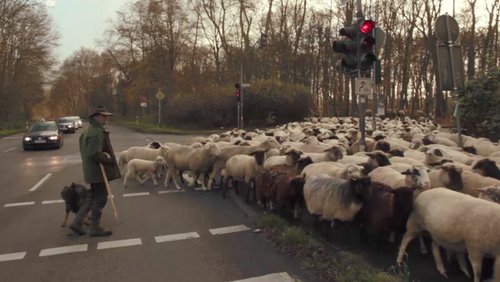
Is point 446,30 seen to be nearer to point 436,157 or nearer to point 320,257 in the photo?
point 436,157

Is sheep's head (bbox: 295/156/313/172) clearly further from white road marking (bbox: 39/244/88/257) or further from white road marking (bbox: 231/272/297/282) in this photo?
white road marking (bbox: 39/244/88/257)

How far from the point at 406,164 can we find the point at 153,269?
15.8 ft

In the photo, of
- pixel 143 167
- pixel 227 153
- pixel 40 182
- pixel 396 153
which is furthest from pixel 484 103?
pixel 40 182

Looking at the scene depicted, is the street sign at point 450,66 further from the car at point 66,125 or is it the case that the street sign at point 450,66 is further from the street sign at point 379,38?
the car at point 66,125

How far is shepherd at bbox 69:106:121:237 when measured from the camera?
7801 mm

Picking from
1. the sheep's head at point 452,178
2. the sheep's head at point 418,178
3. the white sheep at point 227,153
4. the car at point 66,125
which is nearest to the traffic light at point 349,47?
the white sheep at point 227,153

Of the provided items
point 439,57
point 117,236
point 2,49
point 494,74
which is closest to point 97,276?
point 117,236

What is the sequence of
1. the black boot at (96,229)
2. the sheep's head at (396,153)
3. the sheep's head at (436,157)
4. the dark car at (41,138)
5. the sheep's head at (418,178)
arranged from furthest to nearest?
the dark car at (41,138), the sheep's head at (396,153), the sheep's head at (436,157), the black boot at (96,229), the sheep's head at (418,178)

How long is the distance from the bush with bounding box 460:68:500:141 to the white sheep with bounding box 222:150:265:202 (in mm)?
8573

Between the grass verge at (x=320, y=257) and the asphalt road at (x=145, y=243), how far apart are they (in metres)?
0.19

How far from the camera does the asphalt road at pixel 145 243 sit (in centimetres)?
606

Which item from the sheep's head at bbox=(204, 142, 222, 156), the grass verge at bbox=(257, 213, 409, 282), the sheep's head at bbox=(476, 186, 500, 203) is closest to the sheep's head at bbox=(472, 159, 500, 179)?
the sheep's head at bbox=(476, 186, 500, 203)

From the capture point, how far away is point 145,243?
24.2 feet

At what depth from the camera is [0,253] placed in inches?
274
